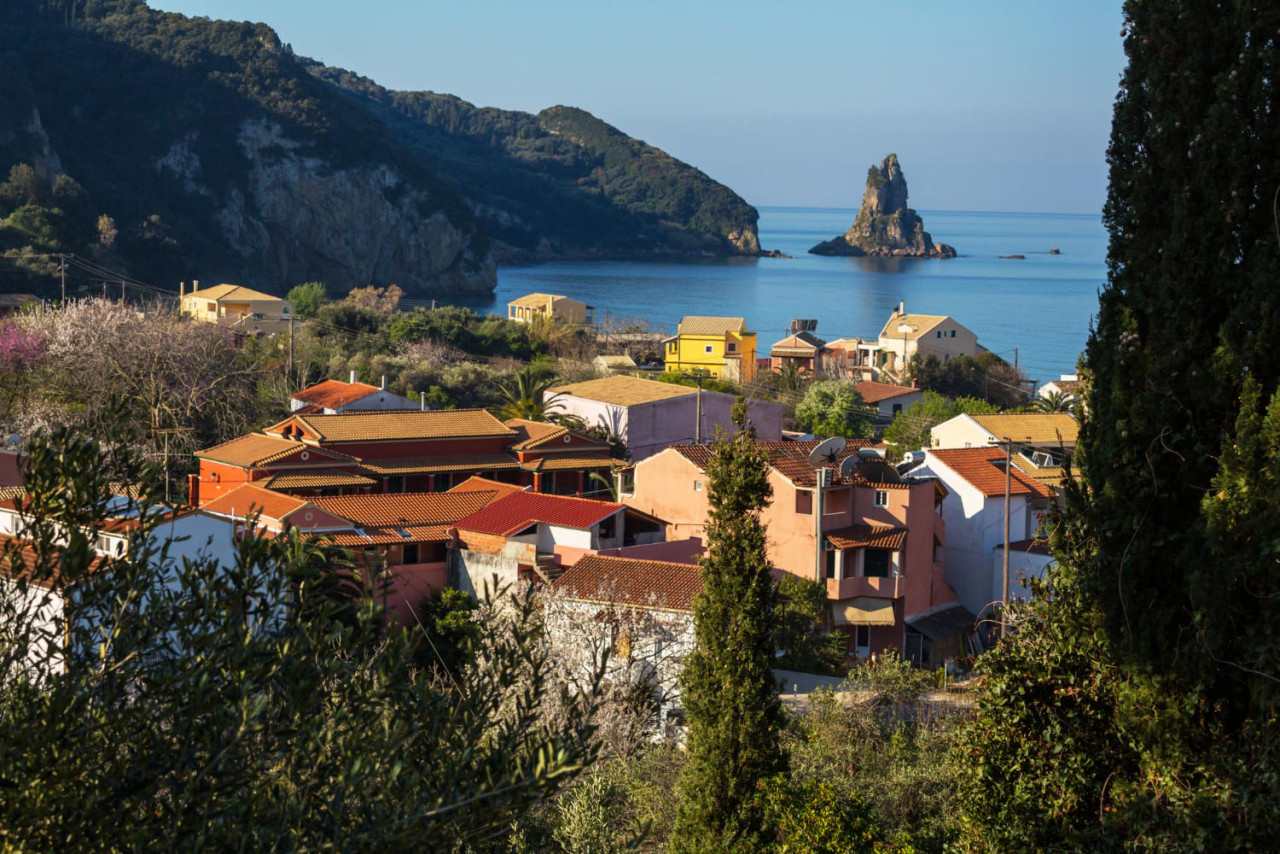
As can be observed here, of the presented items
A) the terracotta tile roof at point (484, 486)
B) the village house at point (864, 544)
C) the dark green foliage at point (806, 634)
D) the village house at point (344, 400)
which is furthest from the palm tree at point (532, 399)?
the dark green foliage at point (806, 634)

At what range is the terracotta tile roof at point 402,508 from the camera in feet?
82.0

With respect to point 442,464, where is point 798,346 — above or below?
above

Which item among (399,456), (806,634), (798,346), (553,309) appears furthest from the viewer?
(553,309)

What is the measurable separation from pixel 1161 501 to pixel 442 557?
19083 millimetres

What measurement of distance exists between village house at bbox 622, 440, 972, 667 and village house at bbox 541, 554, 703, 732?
301 centimetres

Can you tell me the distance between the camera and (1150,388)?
688 centimetres

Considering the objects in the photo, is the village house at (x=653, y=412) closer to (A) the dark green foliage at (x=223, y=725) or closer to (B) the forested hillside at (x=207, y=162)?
(A) the dark green foliage at (x=223, y=725)

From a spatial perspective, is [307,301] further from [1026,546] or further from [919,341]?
[1026,546]

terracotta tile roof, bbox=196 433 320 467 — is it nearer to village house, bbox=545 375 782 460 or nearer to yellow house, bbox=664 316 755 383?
village house, bbox=545 375 782 460

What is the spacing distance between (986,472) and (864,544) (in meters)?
6.39

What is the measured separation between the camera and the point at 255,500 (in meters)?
25.6

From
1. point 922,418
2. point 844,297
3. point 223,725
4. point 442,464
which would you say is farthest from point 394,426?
point 844,297

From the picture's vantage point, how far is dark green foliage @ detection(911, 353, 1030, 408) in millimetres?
59344

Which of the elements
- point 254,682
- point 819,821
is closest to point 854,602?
point 819,821
